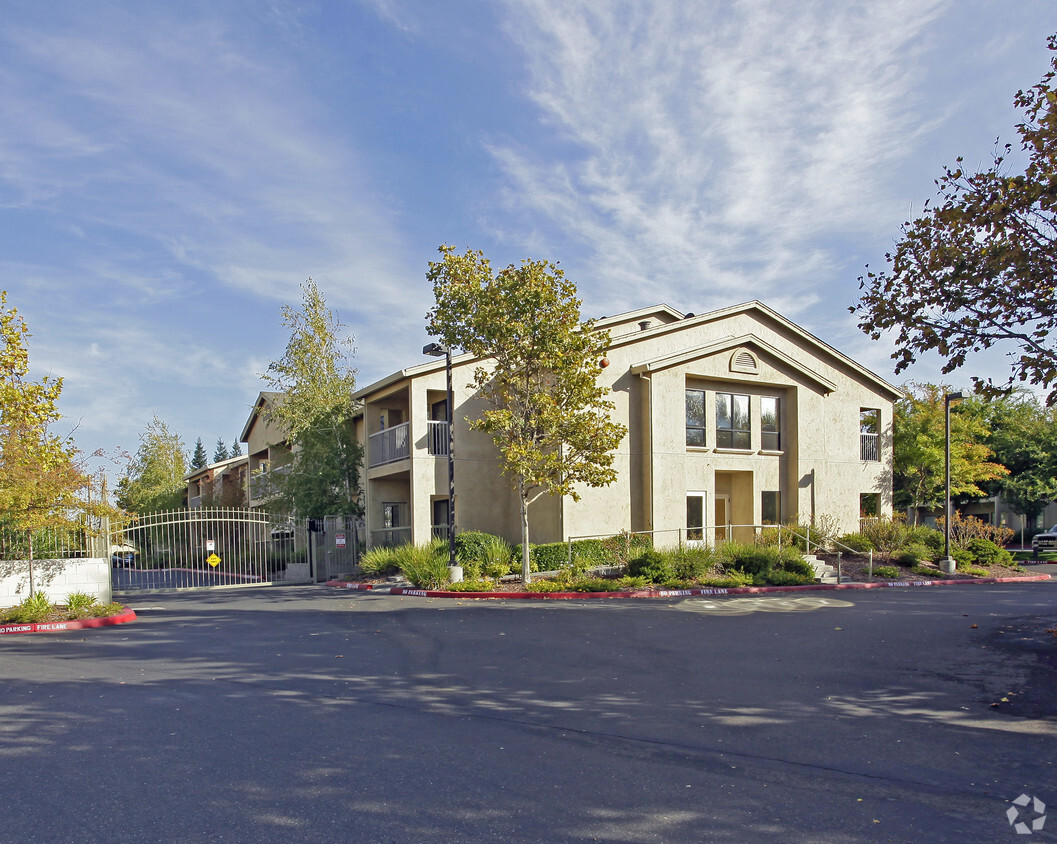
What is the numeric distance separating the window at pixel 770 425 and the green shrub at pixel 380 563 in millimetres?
13234

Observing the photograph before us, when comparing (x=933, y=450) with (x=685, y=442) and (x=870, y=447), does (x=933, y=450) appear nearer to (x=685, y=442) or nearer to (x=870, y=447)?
(x=870, y=447)

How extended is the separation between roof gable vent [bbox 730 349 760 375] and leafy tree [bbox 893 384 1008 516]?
1016 cm

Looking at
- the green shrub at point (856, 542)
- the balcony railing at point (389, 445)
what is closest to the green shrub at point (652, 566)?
the balcony railing at point (389, 445)

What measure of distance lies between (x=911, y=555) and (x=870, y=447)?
6.14 m

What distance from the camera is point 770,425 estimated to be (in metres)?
28.3

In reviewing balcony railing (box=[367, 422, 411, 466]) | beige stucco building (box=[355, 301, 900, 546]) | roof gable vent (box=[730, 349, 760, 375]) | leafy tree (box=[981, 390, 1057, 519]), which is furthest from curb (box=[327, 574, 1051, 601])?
leafy tree (box=[981, 390, 1057, 519])

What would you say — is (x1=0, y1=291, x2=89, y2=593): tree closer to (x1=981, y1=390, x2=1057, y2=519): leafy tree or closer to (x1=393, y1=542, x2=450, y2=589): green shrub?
(x1=393, y1=542, x2=450, y2=589): green shrub

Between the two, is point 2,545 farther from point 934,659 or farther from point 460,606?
point 934,659

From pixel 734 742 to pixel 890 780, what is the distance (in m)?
1.34

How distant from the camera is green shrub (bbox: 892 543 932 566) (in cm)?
2577

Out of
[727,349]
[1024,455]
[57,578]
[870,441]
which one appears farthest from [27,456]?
[1024,455]

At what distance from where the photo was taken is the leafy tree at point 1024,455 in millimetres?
43250

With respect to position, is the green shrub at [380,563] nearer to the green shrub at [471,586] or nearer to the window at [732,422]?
the green shrub at [471,586]

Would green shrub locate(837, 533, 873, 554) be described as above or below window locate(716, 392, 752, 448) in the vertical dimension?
below
